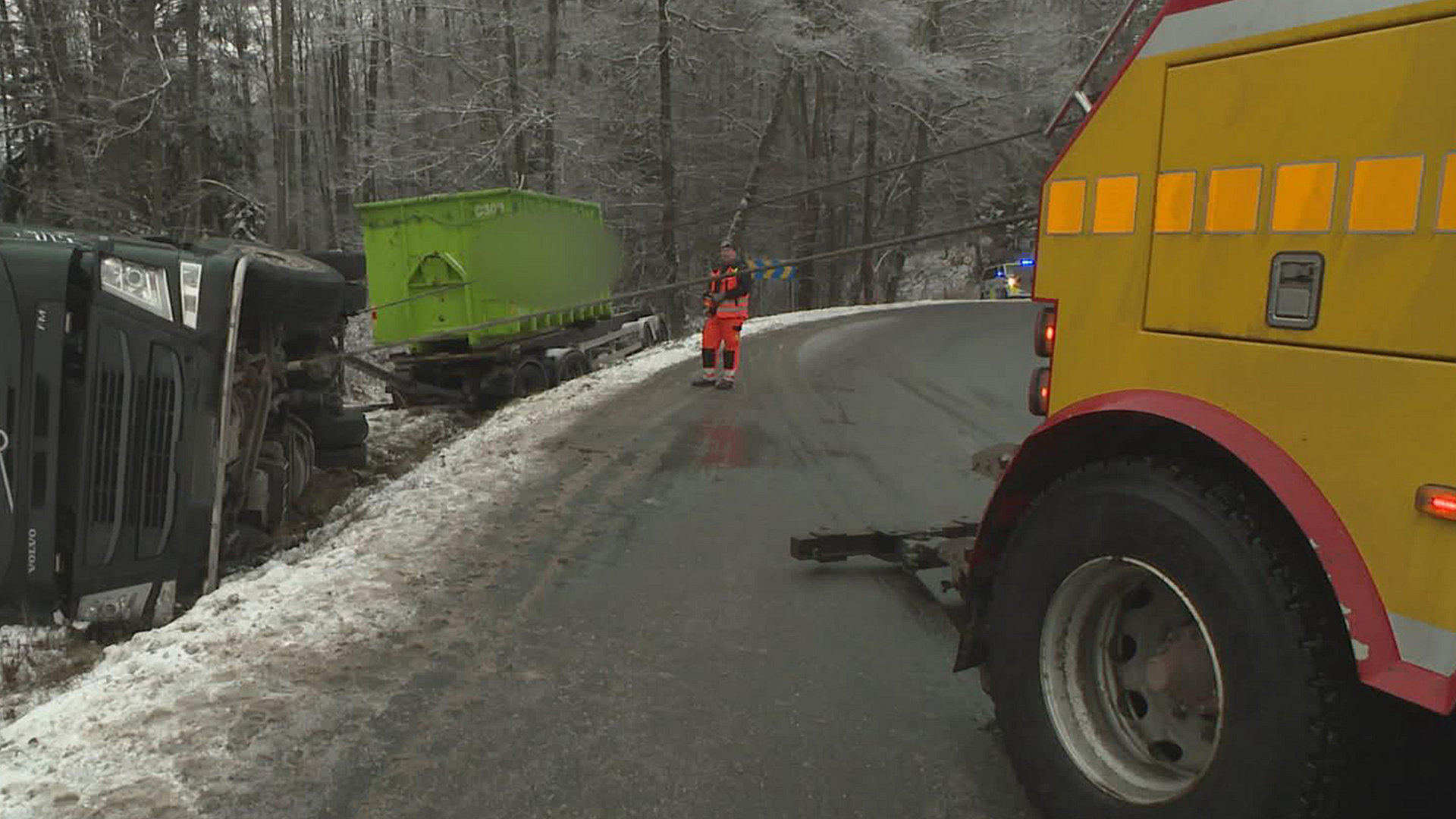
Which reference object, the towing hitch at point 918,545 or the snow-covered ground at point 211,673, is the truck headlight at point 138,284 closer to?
the snow-covered ground at point 211,673

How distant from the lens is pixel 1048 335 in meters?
2.72

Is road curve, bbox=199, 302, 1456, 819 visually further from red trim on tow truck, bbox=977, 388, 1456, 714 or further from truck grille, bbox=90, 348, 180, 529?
truck grille, bbox=90, 348, 180, 529

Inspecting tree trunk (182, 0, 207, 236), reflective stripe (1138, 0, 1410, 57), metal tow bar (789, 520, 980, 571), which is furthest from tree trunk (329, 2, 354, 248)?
reflective stripe (1138, 0, 1410, 57)

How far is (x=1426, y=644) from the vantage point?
1.72 m

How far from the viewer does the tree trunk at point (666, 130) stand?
22141 mm

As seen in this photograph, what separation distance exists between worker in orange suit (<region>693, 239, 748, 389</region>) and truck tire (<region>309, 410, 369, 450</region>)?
3.81 metres

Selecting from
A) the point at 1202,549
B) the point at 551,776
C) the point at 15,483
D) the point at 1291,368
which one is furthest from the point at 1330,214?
the point at 15,483

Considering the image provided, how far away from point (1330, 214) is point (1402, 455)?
496mm

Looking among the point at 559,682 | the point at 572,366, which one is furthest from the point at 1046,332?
the point at 572,366

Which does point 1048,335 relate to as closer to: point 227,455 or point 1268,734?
point 1268,734

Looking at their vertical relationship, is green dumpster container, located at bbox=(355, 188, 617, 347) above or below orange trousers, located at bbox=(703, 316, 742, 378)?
above

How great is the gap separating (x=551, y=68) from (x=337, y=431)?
16.6 meters

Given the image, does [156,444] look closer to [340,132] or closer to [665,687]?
[665,687]

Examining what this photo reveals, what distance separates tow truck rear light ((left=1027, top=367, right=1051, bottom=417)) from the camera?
2.73 meters
